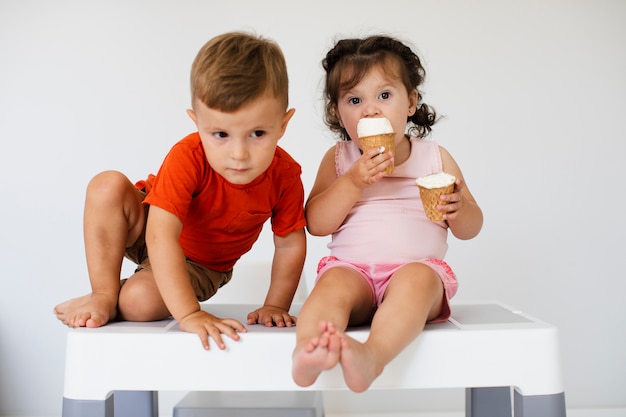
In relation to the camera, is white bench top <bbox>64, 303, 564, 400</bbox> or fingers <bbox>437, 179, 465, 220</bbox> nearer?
white bench top <bbox>64, 303, 564, 400</bbox>

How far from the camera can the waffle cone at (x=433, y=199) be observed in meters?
1.30

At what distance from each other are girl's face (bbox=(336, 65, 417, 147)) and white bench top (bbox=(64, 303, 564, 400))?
0.49 metres

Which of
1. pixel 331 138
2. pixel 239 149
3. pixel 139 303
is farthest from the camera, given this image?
pixel 331 138

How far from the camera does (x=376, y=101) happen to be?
4.90 feet

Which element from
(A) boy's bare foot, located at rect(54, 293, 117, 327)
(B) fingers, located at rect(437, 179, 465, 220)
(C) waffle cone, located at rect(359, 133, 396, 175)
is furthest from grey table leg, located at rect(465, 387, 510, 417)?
(A) boy's bare foot, located at rect(54, 293, 117, 327)

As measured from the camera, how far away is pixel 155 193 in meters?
1.30

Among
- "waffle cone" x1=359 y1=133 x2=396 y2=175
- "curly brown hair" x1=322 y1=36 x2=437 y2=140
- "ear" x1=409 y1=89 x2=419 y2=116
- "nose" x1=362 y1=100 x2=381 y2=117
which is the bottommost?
A: "waffle cone" x1=359 y1=133 x2=396 y2=175

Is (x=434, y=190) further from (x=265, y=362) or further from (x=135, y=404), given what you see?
(x=135, y=404)

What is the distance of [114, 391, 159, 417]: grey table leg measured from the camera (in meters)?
1.63

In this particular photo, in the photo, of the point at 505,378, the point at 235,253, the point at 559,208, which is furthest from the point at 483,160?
the point at 505,378

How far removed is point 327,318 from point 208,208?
0.39 meters

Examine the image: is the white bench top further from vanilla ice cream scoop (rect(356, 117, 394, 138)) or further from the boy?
vanilla ice cream scoop (rect(356, 117, 394, 138))

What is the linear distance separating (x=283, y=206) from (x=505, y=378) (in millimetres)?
544

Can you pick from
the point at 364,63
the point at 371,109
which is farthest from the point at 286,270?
the point at 364,63
